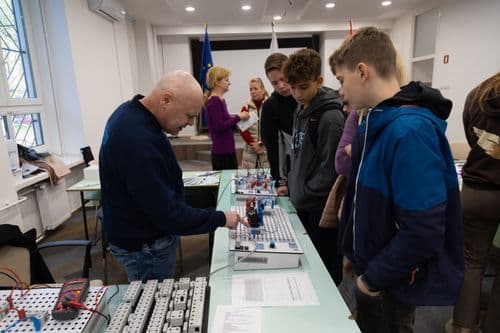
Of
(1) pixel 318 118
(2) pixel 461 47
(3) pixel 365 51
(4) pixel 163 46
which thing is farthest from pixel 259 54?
(3) pixel 365 51

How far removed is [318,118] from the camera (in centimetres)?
138

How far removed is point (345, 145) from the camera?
4.28 ft

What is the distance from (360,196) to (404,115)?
255 millimetres

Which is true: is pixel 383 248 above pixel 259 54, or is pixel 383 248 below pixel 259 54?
below

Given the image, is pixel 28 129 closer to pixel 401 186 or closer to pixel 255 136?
pixel 255 136

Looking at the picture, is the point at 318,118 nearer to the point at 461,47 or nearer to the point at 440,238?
the point at 440,238

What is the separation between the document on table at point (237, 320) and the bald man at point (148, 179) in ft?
1.09

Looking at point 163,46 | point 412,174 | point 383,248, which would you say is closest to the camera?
point 412,174

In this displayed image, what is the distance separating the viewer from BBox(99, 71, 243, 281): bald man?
42.1 inches

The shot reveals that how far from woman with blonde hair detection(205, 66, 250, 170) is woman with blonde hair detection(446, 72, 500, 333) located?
1.71 m

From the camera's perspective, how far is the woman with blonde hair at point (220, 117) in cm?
276

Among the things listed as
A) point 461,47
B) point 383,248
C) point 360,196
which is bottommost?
point 383,248

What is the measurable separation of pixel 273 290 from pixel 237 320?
0.55 ft

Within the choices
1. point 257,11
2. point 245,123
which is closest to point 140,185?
point 245,123
